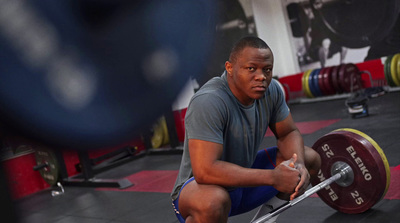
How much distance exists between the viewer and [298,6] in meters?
7.32

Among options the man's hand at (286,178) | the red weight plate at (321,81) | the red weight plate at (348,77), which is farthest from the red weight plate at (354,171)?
the red weight plate at (321,81)

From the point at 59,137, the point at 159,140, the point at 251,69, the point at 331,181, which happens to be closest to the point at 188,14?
the point at 59,137

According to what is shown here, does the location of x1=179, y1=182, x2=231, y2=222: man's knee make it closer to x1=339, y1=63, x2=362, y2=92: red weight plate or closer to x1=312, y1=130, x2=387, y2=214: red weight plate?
x1=312, y1=130, x2=387, y2=214: red weight plate

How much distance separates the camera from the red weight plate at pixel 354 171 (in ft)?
6.16

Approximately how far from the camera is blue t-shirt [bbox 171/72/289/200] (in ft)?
4.50

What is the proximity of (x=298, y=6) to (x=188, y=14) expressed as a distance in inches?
285

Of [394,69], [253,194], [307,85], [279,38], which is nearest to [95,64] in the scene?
[253,194]

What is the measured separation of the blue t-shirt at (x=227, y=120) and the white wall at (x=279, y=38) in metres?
5.98

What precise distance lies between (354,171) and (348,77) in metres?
4.45

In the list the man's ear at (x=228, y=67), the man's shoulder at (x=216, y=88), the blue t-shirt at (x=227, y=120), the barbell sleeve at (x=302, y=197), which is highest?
Result: the man's ear at (x=228, y=67)

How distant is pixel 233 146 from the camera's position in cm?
150

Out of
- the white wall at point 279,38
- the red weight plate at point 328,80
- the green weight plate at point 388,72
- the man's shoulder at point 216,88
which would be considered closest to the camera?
the man's shoulder at point 216,88

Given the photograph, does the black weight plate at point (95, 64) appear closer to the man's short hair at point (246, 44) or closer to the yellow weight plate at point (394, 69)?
the man's short hair at point (246, 44)

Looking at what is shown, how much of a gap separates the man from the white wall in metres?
6.03
